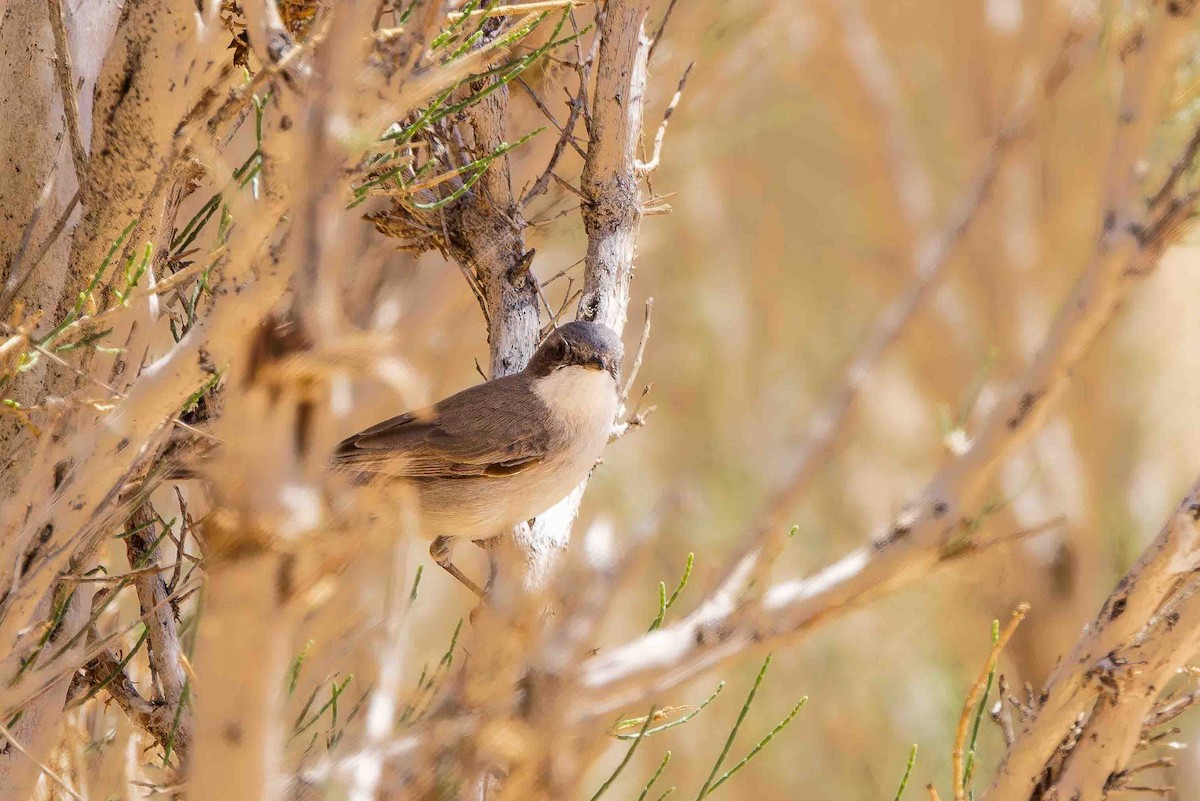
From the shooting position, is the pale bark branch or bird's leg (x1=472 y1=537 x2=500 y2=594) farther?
bird's leg (x1=472 y1=537 x2=500 y2=594)

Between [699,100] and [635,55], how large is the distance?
312 centimetres

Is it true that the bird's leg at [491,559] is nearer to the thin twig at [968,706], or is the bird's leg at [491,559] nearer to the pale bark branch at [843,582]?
the pale bark branch at [843,582]

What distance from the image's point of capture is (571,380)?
9.03ft

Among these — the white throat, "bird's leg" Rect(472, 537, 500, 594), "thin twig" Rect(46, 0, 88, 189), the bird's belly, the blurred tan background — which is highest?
the blurred tan background

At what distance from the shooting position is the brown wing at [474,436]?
108 inches

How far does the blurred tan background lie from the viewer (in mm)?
6152

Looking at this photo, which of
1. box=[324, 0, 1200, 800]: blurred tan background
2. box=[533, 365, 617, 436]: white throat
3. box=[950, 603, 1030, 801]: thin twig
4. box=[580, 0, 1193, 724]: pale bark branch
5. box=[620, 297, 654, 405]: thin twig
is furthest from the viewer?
box=[324, 0, 1200, 800]: blurred tan background

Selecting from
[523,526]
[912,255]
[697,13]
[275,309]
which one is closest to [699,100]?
[697,13]

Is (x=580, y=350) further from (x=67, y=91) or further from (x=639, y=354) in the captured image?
(x=67, y=91)

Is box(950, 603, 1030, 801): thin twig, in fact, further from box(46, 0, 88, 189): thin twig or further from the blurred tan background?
the blurred tan background

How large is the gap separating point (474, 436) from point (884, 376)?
7618 mm

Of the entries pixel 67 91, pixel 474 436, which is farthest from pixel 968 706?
pixel 67 91

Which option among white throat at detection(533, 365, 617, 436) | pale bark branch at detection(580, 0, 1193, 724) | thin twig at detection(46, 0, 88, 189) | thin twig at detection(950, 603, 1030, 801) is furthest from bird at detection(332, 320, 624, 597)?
pale bark branch at detection(580, 0, 1193, 724)

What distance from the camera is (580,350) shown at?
2.66 m
